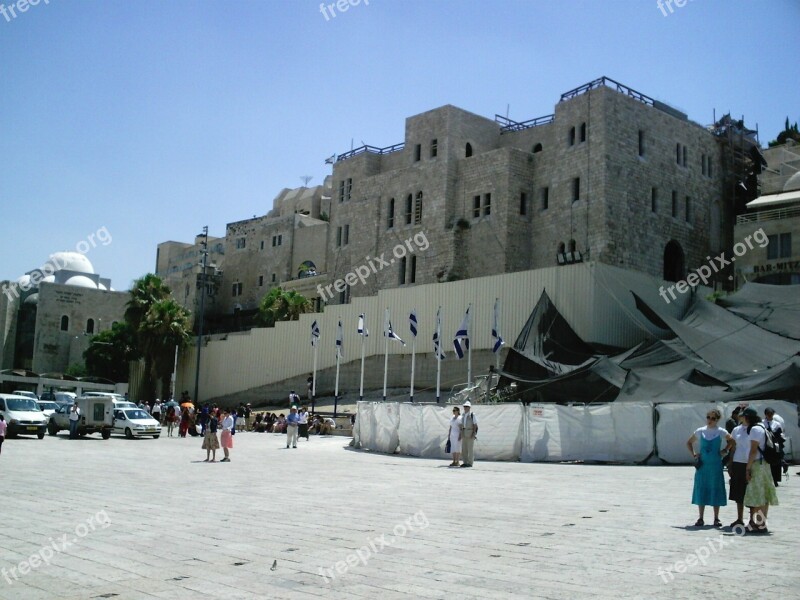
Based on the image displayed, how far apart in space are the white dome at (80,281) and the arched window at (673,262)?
55.9 meters

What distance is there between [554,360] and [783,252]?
54.7ft

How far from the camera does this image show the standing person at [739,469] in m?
10.8

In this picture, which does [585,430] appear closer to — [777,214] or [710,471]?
[710,471]

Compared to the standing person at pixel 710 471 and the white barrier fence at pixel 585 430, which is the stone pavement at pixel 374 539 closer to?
the standing person at pixel 710 471

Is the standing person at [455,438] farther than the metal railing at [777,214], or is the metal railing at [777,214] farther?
the metal railing at [777,214]

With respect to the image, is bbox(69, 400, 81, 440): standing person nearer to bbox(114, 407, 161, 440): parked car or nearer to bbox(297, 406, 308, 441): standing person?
bbox(114, 407, 161, 440): parked car

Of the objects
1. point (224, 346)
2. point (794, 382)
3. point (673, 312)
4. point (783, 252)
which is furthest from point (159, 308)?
point (794, 382)

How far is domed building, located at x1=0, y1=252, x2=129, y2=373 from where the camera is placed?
7669 centimetres

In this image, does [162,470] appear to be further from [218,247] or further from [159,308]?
[218,247]

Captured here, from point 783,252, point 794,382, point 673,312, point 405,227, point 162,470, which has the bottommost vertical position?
point 162,470

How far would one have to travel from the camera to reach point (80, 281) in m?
83.4

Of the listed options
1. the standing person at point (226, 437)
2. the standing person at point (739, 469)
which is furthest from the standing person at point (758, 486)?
the standing person at point (226, 437)

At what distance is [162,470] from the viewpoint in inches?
769

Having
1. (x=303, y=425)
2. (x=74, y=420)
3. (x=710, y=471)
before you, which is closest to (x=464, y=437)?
(x=710, y=471)
